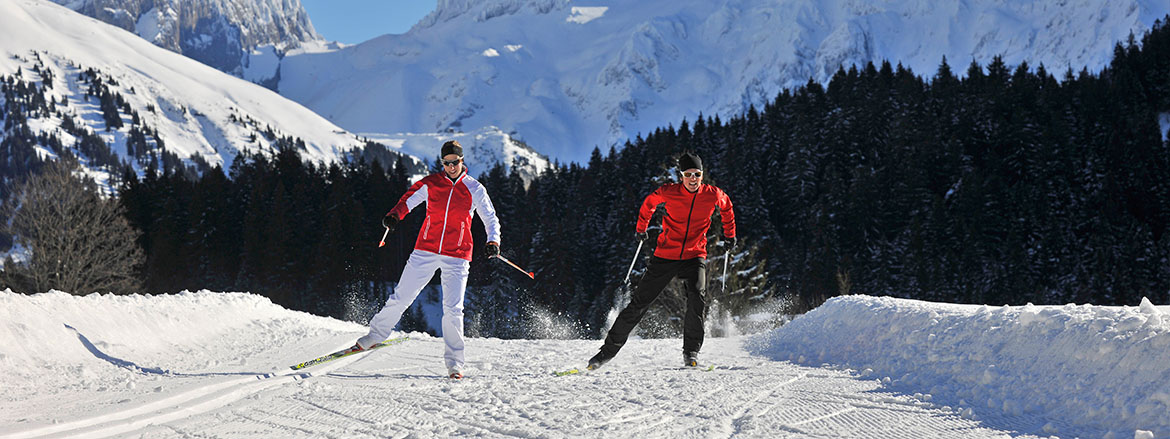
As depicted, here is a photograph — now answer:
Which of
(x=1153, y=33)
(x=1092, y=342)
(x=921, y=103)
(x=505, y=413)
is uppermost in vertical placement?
(x=1153, y=33)

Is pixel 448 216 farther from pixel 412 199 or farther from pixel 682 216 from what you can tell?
pixel 682 216

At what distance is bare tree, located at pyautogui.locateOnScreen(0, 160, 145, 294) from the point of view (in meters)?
30.8

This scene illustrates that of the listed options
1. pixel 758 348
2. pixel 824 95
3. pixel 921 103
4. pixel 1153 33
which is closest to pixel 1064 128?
pixel 921 103

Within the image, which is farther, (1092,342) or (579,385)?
(579,385)

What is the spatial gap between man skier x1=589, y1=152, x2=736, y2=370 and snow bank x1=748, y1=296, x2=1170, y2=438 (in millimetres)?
1657

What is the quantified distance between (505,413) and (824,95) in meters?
74.2

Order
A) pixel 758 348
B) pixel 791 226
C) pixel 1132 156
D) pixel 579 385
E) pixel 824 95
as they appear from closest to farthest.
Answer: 1. pixel 579 385
2. pixel 758 348
3. pixel 1132 156
4. pixel 791 226
5. pixel 824 95

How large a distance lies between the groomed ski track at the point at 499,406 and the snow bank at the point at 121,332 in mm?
616

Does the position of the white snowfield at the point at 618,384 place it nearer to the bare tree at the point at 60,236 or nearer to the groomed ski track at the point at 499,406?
the groomed ski track at the point at 499,406

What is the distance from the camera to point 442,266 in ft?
23.2

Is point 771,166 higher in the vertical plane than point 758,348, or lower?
higher

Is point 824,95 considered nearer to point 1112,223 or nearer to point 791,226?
point 791,226

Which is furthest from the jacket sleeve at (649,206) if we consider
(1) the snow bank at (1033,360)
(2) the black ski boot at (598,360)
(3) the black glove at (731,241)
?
(1) the snow bank at (1033,360)

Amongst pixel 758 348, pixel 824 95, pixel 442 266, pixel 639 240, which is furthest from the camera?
pixel 824 95
